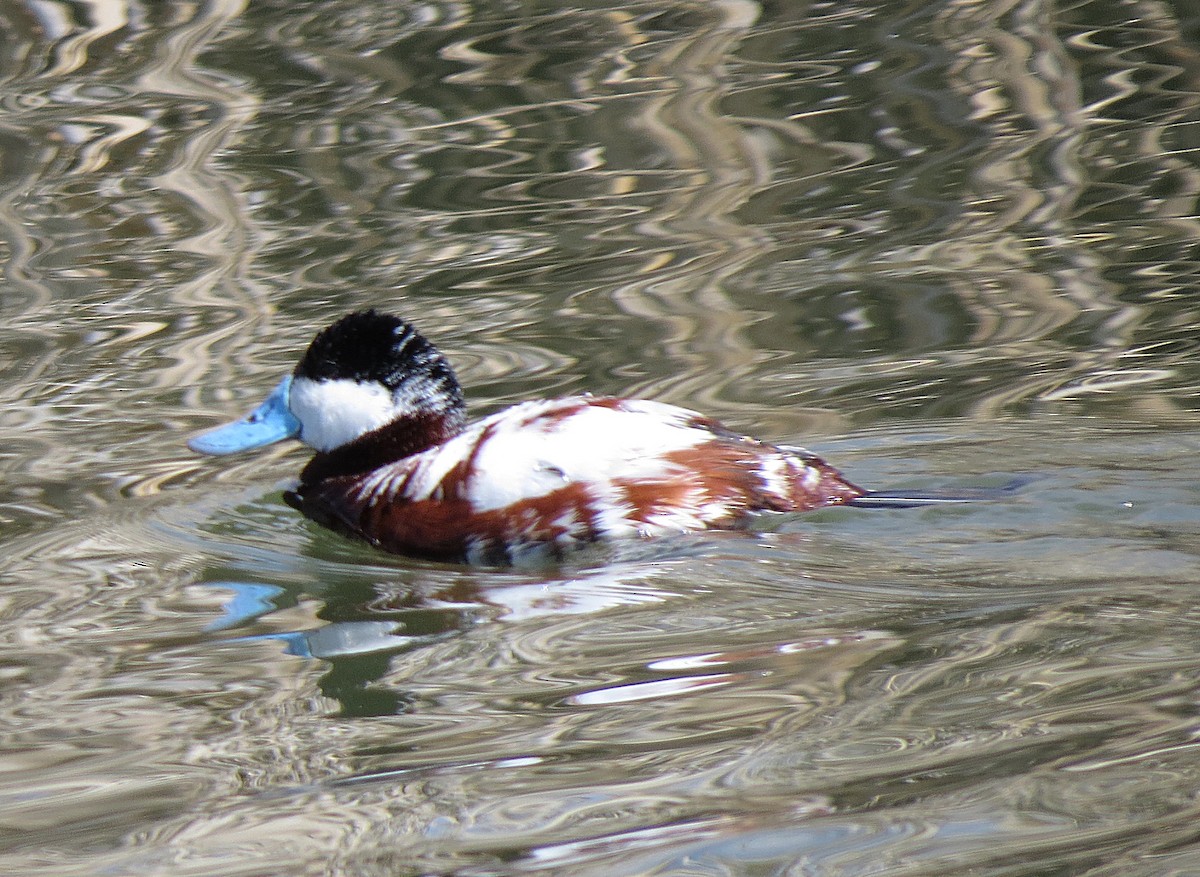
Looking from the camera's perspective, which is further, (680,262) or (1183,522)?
(680,262)

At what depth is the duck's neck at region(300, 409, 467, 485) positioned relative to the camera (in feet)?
16.9

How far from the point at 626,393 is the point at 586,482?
155 centimetres

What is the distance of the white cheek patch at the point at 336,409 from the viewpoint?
16.9ft

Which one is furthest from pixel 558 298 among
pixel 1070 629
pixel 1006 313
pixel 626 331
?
pixel 1070 629

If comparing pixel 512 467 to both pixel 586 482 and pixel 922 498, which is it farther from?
pixel 922 498

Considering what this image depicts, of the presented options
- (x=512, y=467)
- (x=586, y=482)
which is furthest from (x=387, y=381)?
(x=586, y=482)

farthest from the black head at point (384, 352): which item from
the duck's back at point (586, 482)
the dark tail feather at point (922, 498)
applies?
the dark tail feather at point (922, 498)

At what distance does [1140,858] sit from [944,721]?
69cm

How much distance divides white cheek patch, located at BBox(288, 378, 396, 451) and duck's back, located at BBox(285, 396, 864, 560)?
30 cm

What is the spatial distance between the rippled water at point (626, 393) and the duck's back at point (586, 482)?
0.09 metres

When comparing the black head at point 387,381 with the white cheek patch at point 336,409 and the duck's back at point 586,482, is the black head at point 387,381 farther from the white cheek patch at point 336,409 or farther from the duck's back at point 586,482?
the duck's back at point 586,482

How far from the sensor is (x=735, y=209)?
321 inches

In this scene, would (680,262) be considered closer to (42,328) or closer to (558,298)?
(558,298)

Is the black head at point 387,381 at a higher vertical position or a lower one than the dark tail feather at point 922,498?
higher
